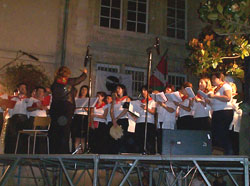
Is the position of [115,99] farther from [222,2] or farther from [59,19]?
[59,19]

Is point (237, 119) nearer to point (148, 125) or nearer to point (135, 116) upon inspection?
point (148, 125)

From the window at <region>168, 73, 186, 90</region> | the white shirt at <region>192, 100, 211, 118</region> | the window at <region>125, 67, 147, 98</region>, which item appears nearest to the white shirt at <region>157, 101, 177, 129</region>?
the white shirt at <region>192, 100, 211, 118</region>

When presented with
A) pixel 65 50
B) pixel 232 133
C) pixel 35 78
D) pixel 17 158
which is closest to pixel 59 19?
pixel 65 50

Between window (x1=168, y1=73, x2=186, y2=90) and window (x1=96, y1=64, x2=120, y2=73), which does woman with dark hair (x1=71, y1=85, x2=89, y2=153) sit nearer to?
window (x1=96, y1=64, x2=120, y2=73)

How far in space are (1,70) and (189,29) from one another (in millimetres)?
7096

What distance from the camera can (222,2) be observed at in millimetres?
6125

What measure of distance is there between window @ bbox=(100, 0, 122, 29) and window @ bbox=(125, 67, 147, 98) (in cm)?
164

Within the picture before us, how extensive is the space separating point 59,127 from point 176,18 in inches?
372

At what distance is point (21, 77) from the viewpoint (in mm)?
11688

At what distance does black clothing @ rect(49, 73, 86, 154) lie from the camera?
6.80 metres

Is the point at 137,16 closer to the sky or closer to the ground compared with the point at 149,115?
closer to the sky

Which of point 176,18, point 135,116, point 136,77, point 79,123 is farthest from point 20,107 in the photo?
point 176,18

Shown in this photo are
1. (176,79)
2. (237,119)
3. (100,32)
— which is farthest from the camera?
(176,79)

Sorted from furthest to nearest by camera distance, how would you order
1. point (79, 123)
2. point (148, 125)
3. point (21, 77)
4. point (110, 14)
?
point (110, 14) < point (21, 77) < point (79, 123) < point (148, 125)
